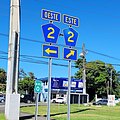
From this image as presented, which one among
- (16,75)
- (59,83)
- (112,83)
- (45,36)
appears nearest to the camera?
(45,36)

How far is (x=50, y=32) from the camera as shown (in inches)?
497

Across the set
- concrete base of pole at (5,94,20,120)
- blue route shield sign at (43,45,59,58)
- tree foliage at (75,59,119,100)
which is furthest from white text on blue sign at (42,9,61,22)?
tree foliage at (75,59,119,100)

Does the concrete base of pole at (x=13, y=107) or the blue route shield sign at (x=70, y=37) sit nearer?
the blue route shield sign at (x=70, y=37)

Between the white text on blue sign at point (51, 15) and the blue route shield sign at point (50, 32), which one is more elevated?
the white text on blue sign at point (51, 15)

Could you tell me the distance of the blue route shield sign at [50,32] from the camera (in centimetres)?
1255

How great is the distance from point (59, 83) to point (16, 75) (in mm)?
55001

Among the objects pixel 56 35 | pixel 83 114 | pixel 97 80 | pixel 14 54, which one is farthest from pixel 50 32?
pixel 97 80

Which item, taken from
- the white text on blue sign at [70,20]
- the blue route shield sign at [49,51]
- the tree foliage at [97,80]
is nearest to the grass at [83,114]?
the white text on blue sign at [70,20]

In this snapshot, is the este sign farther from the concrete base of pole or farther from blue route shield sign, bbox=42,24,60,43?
the concrete base of pole

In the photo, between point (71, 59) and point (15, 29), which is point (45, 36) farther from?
point (15, 29)

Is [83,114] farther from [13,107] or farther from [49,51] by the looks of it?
[49,51]

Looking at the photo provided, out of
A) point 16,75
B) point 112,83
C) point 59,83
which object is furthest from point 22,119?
point 112,83

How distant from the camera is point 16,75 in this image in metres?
22.6

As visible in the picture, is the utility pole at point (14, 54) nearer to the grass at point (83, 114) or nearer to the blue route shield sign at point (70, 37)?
the grass at point (83, 114)
